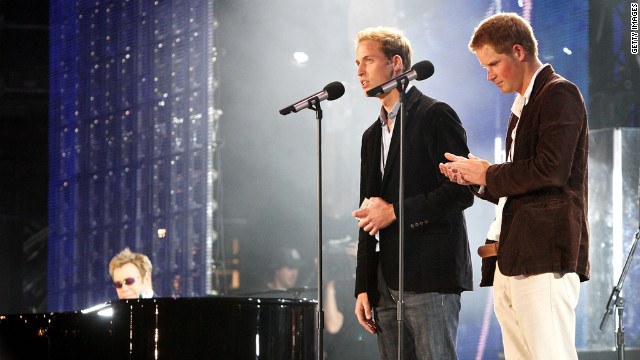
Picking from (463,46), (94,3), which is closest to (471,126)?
(463,46)

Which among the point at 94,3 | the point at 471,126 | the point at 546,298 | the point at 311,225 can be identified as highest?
the point at 94,3

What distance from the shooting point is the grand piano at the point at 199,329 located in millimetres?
2570

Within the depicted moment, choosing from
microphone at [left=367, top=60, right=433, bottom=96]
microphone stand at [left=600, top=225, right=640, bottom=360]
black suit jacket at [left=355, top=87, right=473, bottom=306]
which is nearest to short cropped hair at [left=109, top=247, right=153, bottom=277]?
black suit jacket at [left=355, top=87, right=473, bottom=306]

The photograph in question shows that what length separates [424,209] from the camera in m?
2.50

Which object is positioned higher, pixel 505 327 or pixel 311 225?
pixel 311 225

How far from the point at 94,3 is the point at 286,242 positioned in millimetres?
2819

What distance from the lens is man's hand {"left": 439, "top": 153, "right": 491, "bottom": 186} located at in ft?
7.29

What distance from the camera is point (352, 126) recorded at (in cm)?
554

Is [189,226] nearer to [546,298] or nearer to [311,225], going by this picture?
[311,225]

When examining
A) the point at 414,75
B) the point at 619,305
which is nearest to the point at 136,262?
the point at 619,305

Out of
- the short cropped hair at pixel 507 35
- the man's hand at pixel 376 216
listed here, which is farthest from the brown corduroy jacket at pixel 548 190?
the man's hand at pixel 376 216

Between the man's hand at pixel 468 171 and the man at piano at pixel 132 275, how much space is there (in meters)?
3.25

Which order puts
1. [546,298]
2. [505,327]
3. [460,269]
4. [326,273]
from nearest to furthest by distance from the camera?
[546,298] < [505,327] < [460,269] < [326,273]

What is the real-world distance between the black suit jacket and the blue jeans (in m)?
0.04
